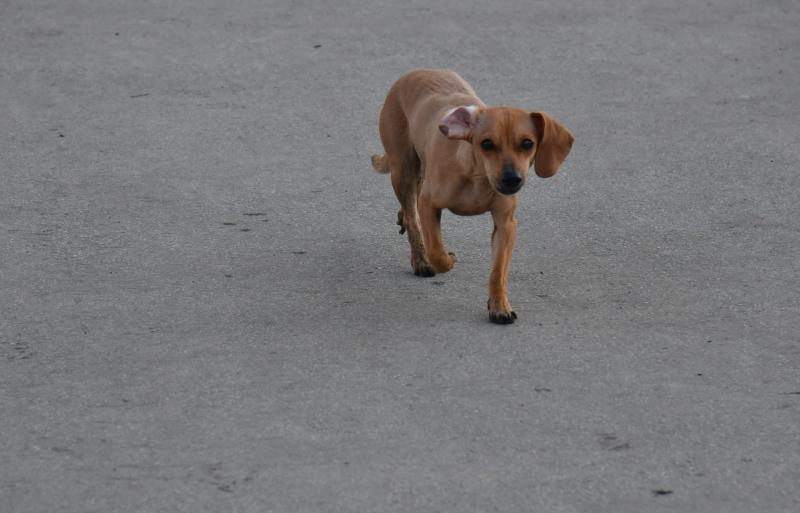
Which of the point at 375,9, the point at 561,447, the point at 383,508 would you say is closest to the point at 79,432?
the point at 383,508

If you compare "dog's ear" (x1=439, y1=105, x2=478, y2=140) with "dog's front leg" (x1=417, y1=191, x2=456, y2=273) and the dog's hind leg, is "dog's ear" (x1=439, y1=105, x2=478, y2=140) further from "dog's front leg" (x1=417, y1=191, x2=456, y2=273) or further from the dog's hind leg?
the dog's hind leg

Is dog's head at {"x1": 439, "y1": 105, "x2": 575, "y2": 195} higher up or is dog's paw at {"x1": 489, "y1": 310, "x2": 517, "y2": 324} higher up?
dog's head at {"x1": 439, "y1": 105, "x2": 575, "y2": 195}

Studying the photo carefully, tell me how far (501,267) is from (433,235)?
1.34 feet

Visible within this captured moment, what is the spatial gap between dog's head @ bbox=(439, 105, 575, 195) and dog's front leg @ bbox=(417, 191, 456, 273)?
1.47 ft

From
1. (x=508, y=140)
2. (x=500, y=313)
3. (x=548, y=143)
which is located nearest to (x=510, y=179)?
(x=508, y=140)

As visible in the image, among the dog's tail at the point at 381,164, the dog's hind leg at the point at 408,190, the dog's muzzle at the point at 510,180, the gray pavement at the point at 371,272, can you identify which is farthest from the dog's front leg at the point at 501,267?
the dog's tail at the point at 381,164

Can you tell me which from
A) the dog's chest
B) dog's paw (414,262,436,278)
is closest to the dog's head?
the dog's chest

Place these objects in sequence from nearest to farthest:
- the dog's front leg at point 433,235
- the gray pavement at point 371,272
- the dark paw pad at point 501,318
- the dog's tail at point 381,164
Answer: the gray pavement at point 371,272 → the dark paw pad at point 501,318 → the dog's front leg at point 433,235 → the dog's tail at point 381,164

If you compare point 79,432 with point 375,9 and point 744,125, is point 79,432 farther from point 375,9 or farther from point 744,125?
point 375,9

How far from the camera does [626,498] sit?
441 centimetres

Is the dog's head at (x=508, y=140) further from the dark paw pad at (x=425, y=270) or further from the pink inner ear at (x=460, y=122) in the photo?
the dark paw pad at (x=425, y=270)

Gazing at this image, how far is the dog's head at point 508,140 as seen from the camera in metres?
5.77

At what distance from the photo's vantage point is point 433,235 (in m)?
6.33

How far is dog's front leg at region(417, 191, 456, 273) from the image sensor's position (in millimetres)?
6324
